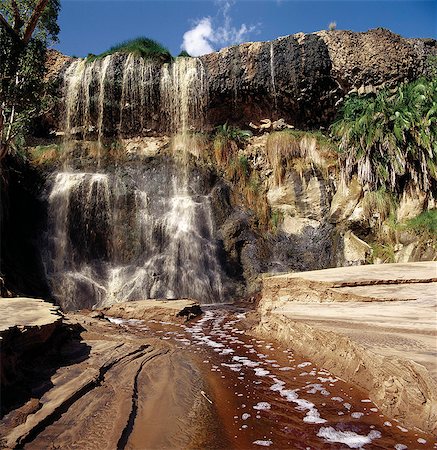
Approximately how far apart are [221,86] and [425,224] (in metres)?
9.47

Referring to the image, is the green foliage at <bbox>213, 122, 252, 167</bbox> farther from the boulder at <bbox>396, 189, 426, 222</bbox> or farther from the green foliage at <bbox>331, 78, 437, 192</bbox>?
the boulder at <bbox>396, 189, 426, 222</bbox>

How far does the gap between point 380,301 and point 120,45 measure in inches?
669

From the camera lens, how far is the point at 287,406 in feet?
10.5

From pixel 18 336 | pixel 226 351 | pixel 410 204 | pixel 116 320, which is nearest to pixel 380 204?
pixel 410 204

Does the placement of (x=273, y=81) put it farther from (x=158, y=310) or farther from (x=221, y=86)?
(x=158, y=310)

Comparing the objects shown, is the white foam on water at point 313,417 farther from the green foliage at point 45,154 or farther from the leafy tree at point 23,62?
the green foliage at point 45,154

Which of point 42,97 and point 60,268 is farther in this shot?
point 42,97

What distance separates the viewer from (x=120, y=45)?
17.8 metres

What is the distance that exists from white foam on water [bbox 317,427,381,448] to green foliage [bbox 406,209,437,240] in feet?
29.7

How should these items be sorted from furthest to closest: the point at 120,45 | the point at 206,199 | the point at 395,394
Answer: the point at 120,45, the point at 206,199, the point at 395,394

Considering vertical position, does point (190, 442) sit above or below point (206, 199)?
below

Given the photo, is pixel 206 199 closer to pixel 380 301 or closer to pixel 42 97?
pixel 42 97

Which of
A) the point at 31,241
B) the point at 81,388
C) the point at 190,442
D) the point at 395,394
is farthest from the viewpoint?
the point at 31,241

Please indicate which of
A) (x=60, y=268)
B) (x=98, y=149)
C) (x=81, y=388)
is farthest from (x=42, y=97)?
(x=81, y=388)
